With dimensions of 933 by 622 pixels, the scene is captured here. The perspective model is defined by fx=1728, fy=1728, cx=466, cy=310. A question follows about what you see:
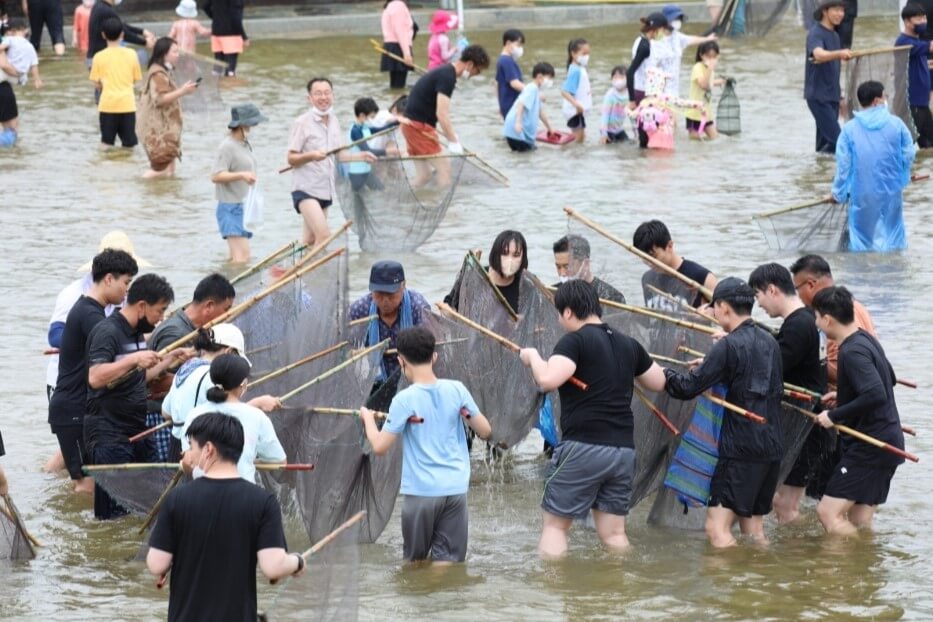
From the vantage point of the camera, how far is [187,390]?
7.62 m

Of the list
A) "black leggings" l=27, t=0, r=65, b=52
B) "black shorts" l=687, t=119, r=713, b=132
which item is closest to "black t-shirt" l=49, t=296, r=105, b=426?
"black shorts" l=687, t=119, r=713, b=132

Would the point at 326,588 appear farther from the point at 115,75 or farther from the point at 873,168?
the point at 115,75

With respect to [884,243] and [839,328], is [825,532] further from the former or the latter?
[884,243]

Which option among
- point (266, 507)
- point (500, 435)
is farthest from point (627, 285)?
point (266, 507)

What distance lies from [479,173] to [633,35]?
12.9 meters

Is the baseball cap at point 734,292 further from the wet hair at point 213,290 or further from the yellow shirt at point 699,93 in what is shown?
the yellow shirt at point 699,93

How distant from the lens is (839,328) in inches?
319

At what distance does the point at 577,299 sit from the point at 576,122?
11944 millimetres

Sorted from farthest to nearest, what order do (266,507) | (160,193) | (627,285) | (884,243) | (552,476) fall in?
(160,193)
(884,243)
(627,285)
(552,476)
(266,507)

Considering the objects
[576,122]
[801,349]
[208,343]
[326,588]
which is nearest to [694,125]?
[576,122]

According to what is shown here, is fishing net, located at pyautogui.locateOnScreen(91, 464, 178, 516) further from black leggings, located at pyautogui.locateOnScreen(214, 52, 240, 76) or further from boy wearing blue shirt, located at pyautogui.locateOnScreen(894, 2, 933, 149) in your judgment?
black leggings, located at pyautogui.locateOnScreen(214, 52, 240, 76)

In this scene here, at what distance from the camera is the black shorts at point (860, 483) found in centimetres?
821

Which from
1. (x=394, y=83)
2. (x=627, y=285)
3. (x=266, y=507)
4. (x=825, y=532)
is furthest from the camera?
(x=394, y=83)

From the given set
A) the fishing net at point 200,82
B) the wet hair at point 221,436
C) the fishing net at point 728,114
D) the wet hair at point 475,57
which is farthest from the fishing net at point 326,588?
the fishing net at point 200,82
